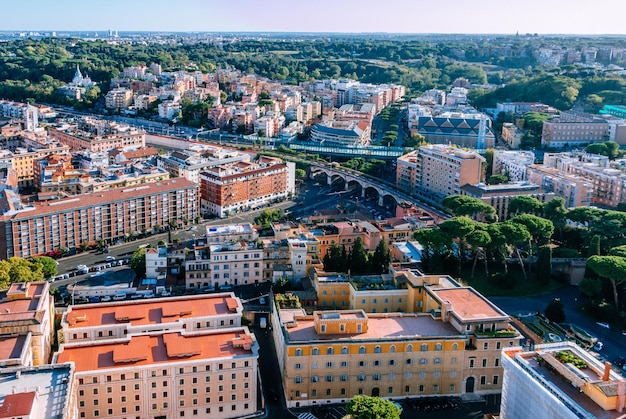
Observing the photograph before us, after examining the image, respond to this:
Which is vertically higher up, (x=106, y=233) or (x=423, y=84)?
(x=423, y=84)

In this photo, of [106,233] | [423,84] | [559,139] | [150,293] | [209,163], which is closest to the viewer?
[150,293]

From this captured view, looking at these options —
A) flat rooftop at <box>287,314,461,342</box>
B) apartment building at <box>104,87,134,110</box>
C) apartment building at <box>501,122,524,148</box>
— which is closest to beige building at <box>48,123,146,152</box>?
apartment building at <box>104,87,134,110</box>

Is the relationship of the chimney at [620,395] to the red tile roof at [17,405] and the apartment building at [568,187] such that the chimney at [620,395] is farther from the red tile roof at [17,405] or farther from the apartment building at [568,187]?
the apartment building at [568,187]

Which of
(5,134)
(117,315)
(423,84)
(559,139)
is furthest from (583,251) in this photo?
(423,84)

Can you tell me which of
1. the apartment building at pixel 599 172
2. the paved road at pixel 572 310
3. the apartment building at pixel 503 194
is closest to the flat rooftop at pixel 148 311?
the paved road at pixel 572 310

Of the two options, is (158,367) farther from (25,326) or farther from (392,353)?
(392,353)

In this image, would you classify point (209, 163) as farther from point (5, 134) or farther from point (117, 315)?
point (117, 315)

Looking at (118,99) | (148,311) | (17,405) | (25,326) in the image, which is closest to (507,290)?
(148,311)
